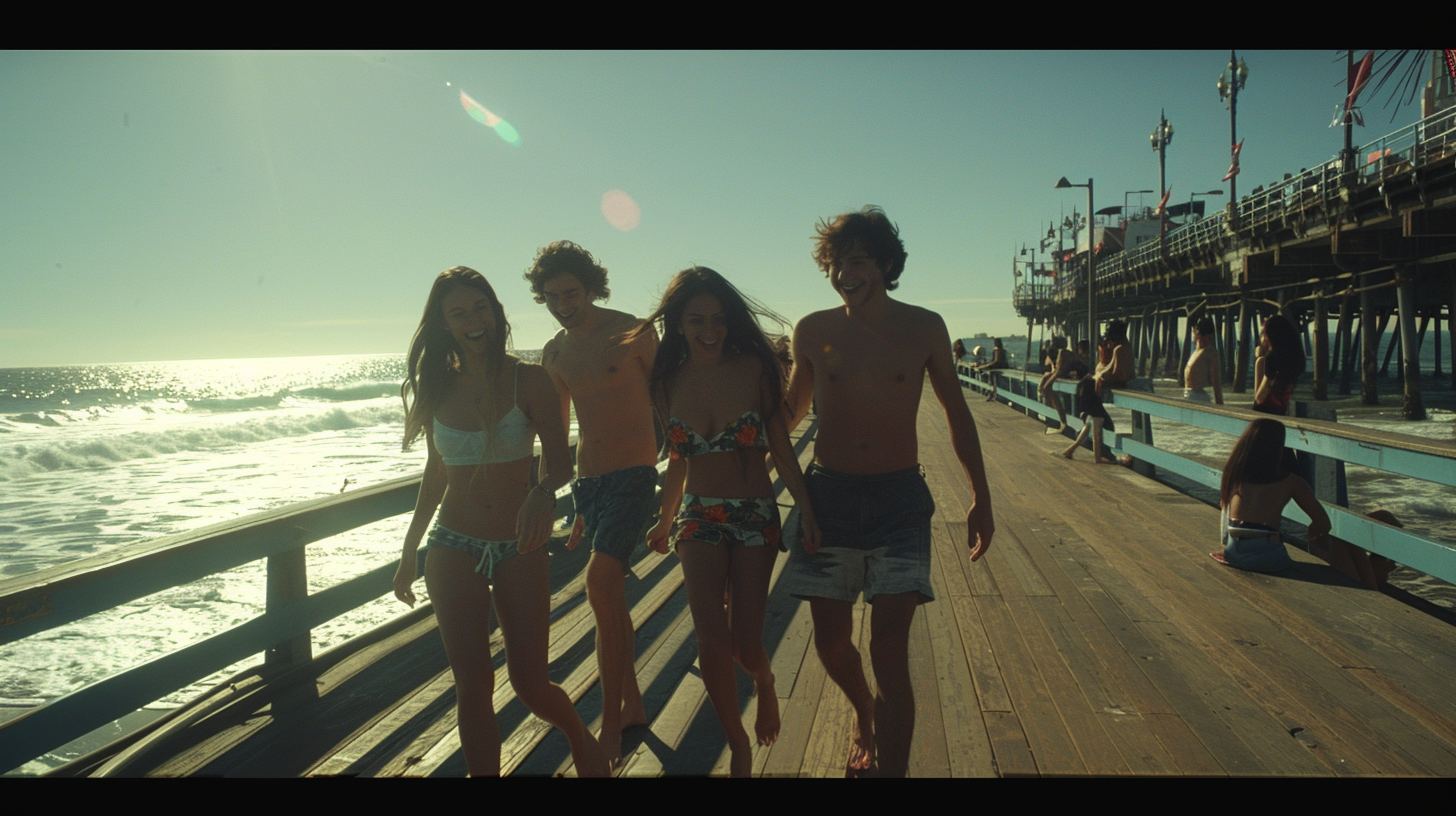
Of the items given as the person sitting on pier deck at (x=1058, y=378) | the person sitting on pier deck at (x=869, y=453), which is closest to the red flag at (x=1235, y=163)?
the person sitting on pier deck at (x=1058, y=378)

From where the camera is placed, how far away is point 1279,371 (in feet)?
20.1

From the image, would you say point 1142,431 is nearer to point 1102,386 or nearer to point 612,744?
point 1102,386

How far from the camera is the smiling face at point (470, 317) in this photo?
2.67m

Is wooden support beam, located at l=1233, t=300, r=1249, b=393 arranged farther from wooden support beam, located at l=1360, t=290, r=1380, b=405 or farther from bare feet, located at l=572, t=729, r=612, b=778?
bare feet, located at l=572, t=729, r=612, b=778

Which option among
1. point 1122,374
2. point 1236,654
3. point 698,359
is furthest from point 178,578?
point 1122,374

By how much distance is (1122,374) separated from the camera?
32.8ft

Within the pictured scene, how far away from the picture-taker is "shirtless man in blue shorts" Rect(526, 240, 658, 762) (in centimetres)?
Result: 314

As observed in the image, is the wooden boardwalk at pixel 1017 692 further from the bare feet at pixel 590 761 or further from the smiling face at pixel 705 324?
the smiling face at pixel 705 324

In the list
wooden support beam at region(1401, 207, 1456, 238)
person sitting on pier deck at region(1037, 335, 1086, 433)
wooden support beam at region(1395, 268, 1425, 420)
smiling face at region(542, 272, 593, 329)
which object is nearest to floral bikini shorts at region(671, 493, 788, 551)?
smiling face at region(542, 272, 593, 329)

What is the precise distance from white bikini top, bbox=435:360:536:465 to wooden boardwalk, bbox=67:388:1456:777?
3.61 feet

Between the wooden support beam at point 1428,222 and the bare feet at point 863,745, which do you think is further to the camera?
the wooden support beam at point 1428,222

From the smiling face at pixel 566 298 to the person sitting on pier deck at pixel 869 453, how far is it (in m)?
1.04

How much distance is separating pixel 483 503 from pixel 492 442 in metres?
0.20
